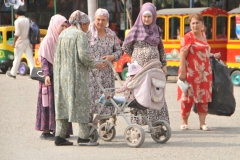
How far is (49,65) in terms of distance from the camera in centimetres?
868

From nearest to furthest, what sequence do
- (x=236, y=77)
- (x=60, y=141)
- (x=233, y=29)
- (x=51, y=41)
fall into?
(x=60, y=141)
(x=51, y=41)
(x=236, y=77)
(x=233, y=29)

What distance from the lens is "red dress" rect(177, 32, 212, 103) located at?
9547 mm

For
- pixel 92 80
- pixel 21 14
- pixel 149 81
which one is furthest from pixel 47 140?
pixel 21 14

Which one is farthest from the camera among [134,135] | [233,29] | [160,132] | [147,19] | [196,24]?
[233,29]

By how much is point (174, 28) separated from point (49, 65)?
951 centimetres

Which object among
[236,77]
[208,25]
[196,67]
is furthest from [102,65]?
[208,25]

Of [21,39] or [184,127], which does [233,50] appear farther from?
[184,127]

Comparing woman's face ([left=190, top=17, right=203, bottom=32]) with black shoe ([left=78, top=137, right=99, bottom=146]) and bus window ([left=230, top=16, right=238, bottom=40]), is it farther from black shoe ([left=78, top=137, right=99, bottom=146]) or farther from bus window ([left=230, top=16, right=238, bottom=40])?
bus window ([left=230, top=16, right=238, bottom=40])

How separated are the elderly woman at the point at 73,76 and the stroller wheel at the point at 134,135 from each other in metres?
0.45

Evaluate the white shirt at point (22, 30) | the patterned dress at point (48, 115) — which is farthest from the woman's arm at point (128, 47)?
the white shirt at point (22, 30)

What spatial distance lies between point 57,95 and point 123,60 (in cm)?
1018

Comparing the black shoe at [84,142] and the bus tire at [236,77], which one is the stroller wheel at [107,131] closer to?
the black shoe at [84,142]

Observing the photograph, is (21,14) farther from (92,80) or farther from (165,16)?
(92,80)

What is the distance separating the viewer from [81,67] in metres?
8.09
